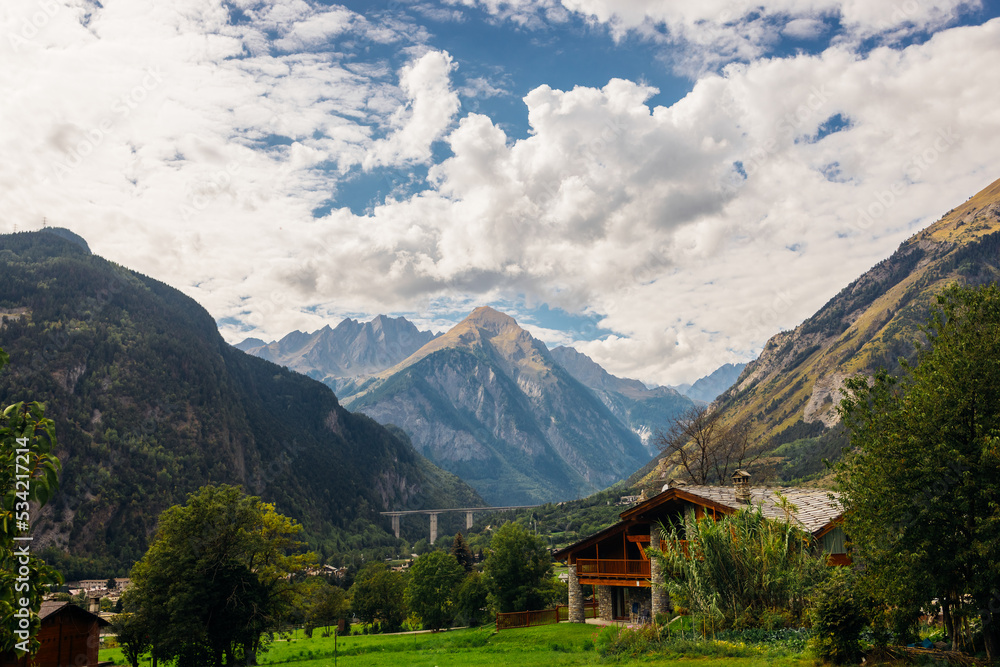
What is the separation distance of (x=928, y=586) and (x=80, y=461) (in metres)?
226

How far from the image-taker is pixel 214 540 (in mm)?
40500

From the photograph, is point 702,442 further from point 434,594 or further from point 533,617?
point 434,594

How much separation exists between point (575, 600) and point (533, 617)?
4421 millimetres

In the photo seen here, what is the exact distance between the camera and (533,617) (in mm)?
46062

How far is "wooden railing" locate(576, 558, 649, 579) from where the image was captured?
41.1 m

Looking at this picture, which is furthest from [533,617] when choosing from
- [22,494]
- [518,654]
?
[22,494]

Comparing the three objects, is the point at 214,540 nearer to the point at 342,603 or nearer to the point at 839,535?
the point at 839,535

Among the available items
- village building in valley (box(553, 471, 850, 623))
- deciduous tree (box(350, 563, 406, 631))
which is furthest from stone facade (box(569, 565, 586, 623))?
deciduous tree (box(350, 563, 406, 631))

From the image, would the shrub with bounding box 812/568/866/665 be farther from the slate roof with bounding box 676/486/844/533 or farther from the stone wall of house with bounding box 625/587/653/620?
the stone wall of house with bounding box 625/587/653/620

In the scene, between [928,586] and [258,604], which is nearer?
[928,586]

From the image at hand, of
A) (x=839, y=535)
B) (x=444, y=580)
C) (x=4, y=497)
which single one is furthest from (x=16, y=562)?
(x=444, y=580)

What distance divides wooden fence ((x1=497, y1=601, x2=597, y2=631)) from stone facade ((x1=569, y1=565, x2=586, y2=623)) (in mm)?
1111

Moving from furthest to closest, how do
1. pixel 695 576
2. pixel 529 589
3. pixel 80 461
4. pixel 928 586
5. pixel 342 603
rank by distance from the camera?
pixel 80 461
pixel 342 603
pixel 529 589
pixel 695 576
pixel 928 586

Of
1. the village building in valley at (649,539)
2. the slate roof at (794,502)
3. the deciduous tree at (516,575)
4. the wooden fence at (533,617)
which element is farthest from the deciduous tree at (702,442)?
the deciduous tree at (516,575)
